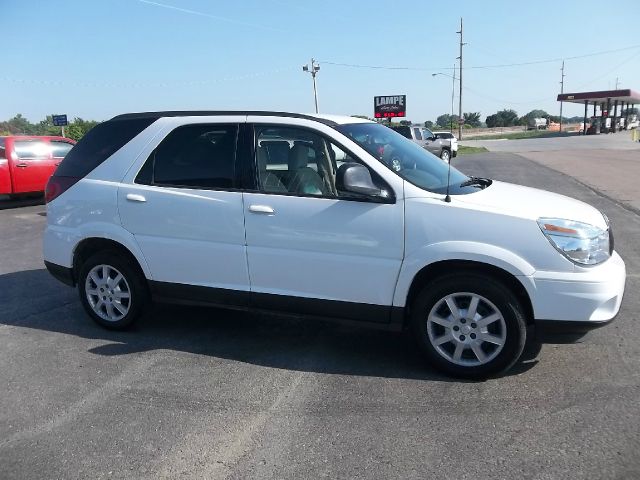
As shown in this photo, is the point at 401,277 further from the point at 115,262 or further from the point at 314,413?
the point at 115,262

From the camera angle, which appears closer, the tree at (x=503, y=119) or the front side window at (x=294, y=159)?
the front side window at (x=294, y=159)

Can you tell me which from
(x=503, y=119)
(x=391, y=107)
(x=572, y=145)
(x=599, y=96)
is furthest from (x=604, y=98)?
(x=503, y=119)

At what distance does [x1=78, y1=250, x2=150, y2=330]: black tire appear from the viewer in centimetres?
463

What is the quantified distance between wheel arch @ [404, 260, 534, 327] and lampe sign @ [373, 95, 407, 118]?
37.5m

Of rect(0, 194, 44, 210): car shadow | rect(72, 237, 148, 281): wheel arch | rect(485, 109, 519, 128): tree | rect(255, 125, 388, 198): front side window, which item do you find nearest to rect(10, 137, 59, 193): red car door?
rect(0, 194, 44, 210): car shadow

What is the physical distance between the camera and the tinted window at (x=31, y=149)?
12.8 meters

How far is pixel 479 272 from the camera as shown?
3.61m

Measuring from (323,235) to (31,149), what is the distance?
38.5ft

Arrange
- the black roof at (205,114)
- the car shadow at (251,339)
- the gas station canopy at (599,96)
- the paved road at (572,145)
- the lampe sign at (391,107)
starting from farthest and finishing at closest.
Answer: the gas station canopy at (599,96) → the lampe sign at (391,107) → the paved road at (572,145) → the black roof at (205,114) → the car shadow at (251,339)

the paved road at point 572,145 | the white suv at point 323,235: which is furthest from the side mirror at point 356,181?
the paved road at point 572,145

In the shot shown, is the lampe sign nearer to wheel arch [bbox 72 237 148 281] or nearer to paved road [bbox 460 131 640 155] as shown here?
paved road [bbox 460 131 640 155]

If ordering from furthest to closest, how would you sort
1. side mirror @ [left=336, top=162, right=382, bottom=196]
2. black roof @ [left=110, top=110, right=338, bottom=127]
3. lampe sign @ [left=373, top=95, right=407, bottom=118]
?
1. lampe sign @ [left=373, top=95, right=407, bottom=118]
2. black roof @ [left=110, top=110, right=338, bottom=127]
3. side mirror @ [left=336, top=162, right=382, bottom=196]

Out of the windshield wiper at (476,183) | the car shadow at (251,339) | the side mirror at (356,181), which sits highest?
the side mirror at (356,181)

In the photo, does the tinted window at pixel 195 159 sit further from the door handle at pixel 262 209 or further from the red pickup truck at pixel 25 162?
the red pickup truck at pixel 25 162
